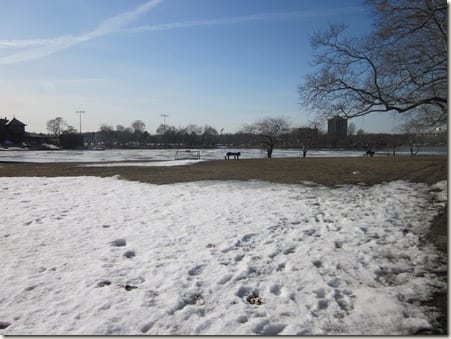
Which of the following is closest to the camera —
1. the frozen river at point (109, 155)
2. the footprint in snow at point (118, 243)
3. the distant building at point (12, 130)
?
the footprint in snow at point (118, 243)

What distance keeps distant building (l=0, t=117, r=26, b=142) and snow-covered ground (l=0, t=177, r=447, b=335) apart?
10871 cm

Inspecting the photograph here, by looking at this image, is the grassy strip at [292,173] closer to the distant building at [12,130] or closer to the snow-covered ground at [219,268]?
the snow-covered ground at [219,268]

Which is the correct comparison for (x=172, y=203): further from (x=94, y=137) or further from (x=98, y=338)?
(x=94, y=137)

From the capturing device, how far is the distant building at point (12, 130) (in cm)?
9153

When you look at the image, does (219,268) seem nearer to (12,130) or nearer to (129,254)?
(129,254)

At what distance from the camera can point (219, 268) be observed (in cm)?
422

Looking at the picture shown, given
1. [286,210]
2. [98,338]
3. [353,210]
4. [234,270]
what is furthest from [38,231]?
[353,210]

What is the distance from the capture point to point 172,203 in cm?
855

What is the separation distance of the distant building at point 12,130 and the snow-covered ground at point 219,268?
357 feet

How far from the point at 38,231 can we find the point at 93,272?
9.07 feet

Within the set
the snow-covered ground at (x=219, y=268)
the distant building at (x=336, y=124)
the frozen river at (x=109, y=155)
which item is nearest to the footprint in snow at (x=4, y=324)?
the snow-covered ground at (x=219, y=268)

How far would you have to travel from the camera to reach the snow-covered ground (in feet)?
9.76

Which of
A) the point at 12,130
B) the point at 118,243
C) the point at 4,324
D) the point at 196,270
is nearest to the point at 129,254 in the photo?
the point at 118,243

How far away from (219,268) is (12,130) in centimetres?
11677
